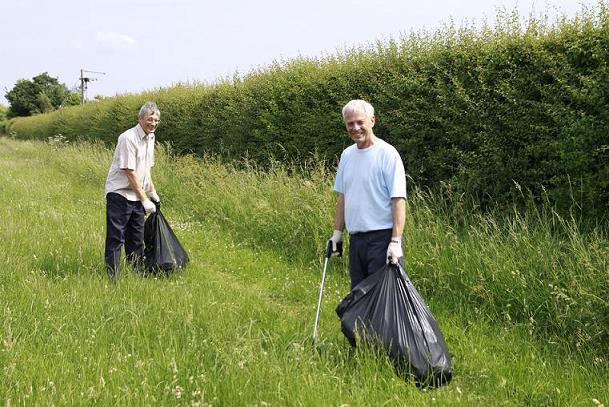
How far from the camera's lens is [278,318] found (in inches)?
169

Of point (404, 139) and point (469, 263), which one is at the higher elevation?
point (404, 139)

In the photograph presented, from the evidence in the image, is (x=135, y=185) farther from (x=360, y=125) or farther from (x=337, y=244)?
(x=360, y=125)

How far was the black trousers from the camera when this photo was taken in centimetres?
362

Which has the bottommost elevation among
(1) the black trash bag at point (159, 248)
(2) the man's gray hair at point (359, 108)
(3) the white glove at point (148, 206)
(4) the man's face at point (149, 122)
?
(1) the black trash bag at point (159, 248)

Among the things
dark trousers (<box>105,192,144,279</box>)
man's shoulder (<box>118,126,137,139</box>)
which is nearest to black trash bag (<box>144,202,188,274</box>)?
dark trousers (<box>105,192,144,279</box>)

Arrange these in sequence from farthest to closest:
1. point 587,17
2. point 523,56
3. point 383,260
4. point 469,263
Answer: point 523,56 < point 587,17 < point 469,263 < point 383,260

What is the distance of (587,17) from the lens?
5148 millimetres

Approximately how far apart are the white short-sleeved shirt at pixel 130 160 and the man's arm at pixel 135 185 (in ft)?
0.17

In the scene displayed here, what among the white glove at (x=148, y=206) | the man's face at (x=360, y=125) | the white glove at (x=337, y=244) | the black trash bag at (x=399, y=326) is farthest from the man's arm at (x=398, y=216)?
the white glove at (x=148, y=206)

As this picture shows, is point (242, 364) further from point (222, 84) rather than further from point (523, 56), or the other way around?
point (222, 84)

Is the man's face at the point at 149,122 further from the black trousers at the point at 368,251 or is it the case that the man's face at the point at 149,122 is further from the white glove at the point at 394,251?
the white glove at the point at 394,251

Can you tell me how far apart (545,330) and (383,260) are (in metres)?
1.44

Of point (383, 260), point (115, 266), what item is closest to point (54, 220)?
point (115, 266)

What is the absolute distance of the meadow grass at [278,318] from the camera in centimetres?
294
